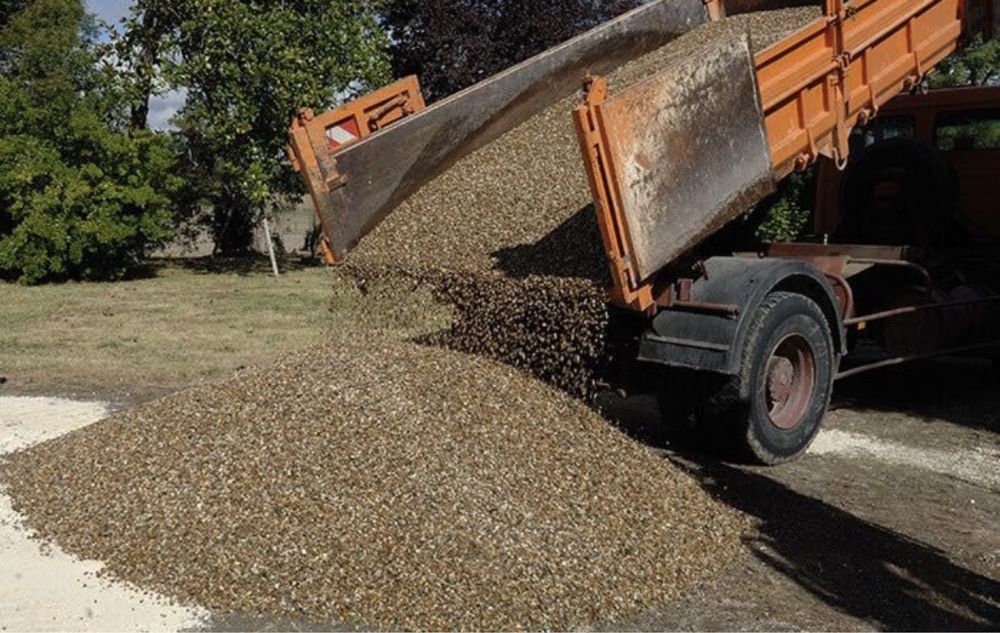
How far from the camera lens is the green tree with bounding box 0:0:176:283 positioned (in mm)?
18297

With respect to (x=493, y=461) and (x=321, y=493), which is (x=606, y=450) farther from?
(x=321, y=493)

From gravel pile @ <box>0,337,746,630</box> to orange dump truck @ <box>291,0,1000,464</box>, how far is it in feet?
3.06

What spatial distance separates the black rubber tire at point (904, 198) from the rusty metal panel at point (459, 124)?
6.36 ft

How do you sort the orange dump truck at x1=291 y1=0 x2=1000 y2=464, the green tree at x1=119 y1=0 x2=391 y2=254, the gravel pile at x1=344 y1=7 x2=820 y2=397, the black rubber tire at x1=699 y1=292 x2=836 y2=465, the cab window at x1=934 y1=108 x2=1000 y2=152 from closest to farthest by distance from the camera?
the orange dump truck at x1=291 y1=0 x2=1000 y2=464
the gravel pile at x1=344 y1=7 x2=820 y2=397
the black rubber tire at x1=699 y1=292 x2=836 y2=465
the cab window at x1=934 y1=108 x2=1000 y2=152
the green tree at x1=119 y1=0 x2=391 y2=254

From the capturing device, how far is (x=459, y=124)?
7.73m

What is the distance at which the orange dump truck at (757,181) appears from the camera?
585 centimetres

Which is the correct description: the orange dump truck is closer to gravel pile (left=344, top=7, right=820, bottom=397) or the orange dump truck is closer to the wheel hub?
the wheel hub

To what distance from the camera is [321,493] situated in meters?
5.25

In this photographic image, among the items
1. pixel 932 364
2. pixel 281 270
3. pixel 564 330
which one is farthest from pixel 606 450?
pixel 281 270

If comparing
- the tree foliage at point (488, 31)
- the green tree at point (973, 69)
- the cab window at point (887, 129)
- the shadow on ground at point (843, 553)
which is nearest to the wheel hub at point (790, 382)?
the shadow on ground at point (843, 553)

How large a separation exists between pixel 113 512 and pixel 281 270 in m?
15.8

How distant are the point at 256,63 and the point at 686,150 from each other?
13132mm

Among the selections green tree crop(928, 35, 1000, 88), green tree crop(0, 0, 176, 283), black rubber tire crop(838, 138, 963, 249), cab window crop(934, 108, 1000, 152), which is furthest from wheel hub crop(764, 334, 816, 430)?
green tree crop(928, 35, 1000, 88)

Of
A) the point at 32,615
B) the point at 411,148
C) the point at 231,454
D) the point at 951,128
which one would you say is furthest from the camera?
the point at 951,128
